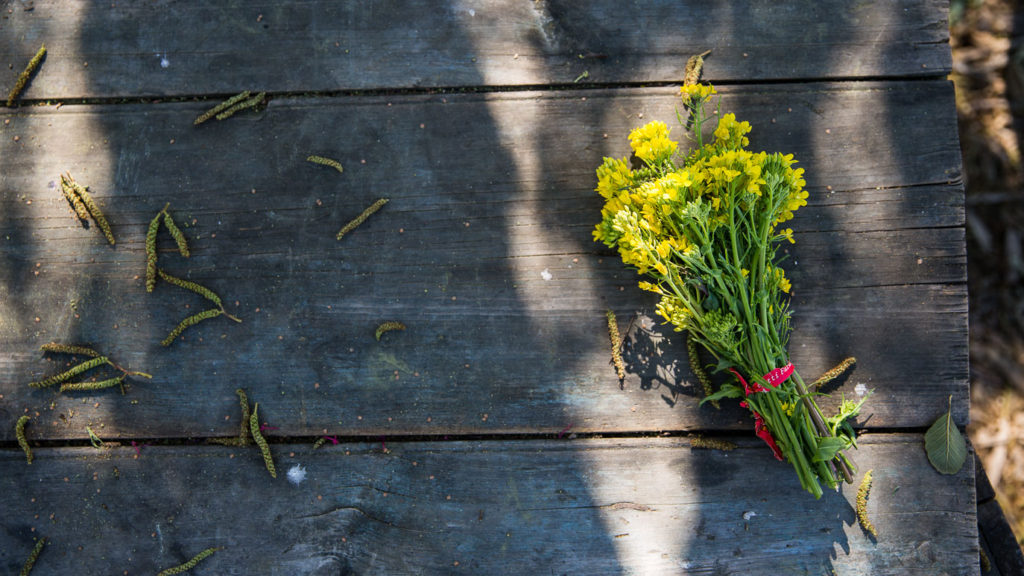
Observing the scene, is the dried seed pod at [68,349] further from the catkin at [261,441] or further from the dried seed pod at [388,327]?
the dried seed pod at [388,327]

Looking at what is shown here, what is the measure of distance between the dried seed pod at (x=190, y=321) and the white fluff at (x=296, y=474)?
57 cm

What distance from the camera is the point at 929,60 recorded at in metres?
2.09

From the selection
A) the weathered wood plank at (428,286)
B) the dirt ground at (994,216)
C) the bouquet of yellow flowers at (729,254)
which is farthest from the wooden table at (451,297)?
the dirt ground at (994,216)

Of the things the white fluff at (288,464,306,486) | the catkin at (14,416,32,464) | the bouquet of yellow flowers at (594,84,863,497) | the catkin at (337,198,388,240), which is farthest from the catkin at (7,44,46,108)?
the bouquet of yellow flowers at (594,84,863,497)

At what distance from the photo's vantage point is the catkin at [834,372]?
200 cm

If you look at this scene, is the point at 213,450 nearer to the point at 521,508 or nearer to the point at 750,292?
the point at 521,508

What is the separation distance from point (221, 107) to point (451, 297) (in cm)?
101

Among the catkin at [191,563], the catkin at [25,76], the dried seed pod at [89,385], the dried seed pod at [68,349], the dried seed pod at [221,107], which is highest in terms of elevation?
the catkin at [25,76]

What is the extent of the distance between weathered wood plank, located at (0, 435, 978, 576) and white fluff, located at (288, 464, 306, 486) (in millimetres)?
20

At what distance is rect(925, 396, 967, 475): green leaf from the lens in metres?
2.00

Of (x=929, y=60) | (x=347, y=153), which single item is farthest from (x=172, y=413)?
(x=929, y=60)

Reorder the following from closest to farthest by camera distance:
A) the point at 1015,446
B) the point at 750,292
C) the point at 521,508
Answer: the point at 750,292, the point at 521,508, the point at 1015,446

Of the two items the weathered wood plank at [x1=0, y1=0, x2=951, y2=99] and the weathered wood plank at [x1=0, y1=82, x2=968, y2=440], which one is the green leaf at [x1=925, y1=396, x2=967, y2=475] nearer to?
the weathered wood plank at [x1=0, y1=82, x2=968, y2=440]

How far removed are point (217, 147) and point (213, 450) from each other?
1.02 m
